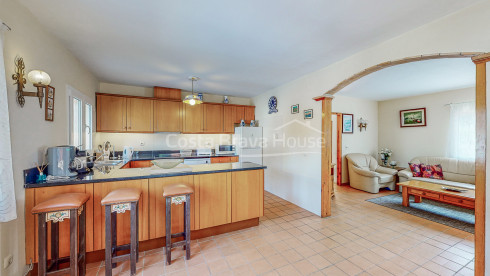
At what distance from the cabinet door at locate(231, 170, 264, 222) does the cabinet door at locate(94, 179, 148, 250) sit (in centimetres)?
114

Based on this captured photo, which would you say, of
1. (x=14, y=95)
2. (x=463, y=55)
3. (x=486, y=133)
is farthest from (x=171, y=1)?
(x=486, y=133)

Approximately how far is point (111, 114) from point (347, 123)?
6129 mm

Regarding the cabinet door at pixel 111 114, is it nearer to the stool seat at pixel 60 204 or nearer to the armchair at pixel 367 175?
the stool seat at pixel 60 204

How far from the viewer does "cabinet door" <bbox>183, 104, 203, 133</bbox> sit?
4.71 meters

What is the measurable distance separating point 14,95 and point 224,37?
6.75ft

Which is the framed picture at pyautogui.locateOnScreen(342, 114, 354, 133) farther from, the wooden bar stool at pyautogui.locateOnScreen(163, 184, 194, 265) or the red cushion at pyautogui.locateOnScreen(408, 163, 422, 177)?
the wooden bar stool at pyautogui.locateOnScreen(163, 184, 194, 265)

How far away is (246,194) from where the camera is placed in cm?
281

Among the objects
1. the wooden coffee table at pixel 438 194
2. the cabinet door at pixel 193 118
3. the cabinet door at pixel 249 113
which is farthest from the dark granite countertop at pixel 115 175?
the wooden coffee table at pixel 438 194

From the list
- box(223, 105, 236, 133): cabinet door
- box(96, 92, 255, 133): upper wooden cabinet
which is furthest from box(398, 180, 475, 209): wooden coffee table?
box(223, 105, 236, 133): cabinet door

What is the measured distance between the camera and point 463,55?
169cm

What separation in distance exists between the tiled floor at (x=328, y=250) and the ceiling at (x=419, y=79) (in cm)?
259

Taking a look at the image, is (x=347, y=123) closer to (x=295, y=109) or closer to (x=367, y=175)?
(x=367, y=175)

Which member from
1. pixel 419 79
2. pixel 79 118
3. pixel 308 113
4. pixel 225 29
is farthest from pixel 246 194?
pixel 419 79

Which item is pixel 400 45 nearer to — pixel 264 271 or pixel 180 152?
pixel 264 271
